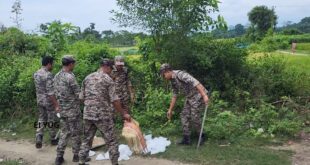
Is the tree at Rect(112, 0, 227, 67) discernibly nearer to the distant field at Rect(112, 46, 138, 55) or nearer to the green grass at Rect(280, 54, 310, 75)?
the distant field at Rect(112, 46, 138, 55)

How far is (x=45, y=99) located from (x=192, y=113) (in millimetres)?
3131

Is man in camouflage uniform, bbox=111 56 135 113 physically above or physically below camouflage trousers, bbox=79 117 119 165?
above

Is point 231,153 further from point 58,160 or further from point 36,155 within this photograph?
point 36,155

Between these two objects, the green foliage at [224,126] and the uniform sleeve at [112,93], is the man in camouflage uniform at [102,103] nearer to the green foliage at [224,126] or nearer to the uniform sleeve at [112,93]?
the uniform sleeve at [112,93]

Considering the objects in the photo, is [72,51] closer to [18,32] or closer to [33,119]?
[33,119]

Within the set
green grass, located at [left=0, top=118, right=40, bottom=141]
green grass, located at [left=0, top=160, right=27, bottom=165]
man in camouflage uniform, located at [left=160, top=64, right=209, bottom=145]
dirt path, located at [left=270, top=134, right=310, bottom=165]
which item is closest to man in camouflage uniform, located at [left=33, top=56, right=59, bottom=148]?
green grass, located at [left=0, top=118, right=40, bottom=141]

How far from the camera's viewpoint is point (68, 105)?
7.96 meters

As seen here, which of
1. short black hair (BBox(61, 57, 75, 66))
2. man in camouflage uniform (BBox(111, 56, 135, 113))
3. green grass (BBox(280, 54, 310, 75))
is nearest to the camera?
short black hair (BBox(61, 57, 75, 66))

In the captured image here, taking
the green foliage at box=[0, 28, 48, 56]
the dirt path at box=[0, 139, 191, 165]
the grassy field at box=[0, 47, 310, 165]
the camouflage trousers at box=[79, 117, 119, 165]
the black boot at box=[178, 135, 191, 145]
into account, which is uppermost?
the green foliage at box=[0, 28, 48, 56]

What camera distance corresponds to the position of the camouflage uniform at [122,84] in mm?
9687

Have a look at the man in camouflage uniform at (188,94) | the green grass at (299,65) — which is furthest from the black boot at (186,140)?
the green grass at (299,65)

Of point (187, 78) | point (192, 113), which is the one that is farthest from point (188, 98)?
point (187, 78)

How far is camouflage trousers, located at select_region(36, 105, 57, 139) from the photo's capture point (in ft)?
31.2

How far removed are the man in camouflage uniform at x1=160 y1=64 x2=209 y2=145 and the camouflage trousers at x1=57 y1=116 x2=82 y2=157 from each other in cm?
192
